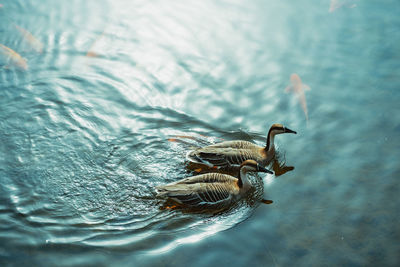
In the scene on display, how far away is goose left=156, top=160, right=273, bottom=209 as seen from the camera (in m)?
6.19

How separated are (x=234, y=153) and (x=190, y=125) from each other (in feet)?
3.89

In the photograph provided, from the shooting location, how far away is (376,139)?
7234 millimetres

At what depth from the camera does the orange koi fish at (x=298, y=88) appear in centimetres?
811

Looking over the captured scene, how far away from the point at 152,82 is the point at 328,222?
180 inches

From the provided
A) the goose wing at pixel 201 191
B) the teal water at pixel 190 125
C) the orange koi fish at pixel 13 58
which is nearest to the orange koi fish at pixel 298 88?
the teal water at pixel 190 125

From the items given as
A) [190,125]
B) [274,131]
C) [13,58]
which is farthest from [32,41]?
[274,131]

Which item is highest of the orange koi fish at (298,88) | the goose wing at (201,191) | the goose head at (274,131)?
the orange koi fish at (298,88)

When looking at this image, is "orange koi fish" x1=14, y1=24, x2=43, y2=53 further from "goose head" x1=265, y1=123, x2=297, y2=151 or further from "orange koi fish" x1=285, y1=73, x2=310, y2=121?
"goose head" x1=265, y1=123, x2=297, y2=151

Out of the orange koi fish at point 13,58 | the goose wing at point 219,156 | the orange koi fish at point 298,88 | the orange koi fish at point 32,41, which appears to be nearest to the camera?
the goose wing at point 219,156

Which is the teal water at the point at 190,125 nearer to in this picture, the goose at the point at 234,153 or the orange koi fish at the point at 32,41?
the orange koi fish at the point at 32,41

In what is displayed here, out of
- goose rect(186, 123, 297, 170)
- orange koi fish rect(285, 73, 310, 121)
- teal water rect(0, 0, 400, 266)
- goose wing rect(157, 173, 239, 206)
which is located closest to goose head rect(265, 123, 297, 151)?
goose rect(186, 123, 297, 170)

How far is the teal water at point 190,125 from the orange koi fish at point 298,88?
10 cm

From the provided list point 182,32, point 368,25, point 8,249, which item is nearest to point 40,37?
point 182,32

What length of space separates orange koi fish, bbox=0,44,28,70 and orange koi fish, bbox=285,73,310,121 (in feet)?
17.5
